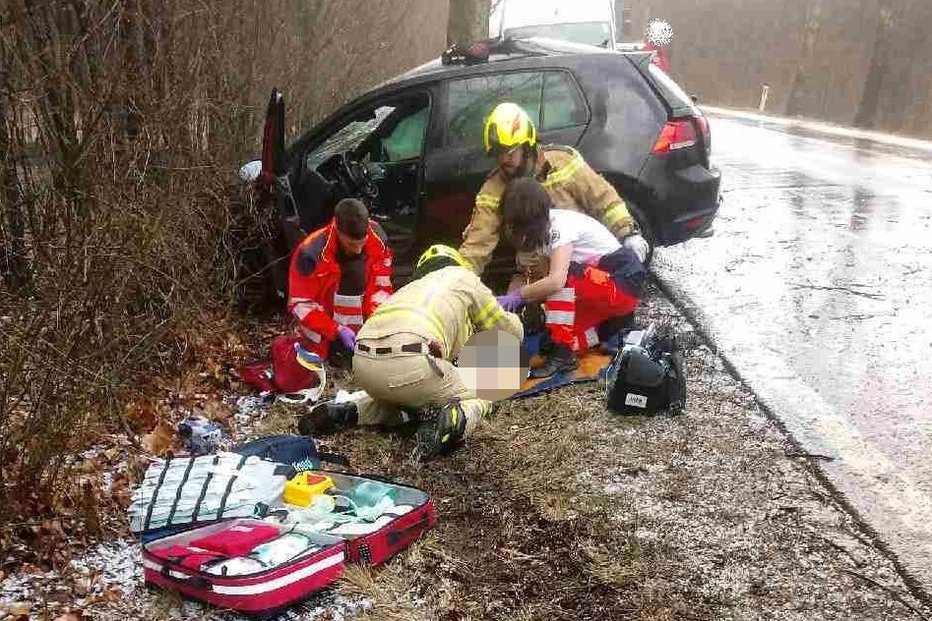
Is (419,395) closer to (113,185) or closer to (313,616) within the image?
(313,616)

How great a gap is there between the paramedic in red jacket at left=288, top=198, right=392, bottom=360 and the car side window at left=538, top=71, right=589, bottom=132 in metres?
1.43

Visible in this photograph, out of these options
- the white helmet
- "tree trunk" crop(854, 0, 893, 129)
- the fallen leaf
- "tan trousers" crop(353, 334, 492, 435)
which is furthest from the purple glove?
"tree trunk" crop(854, 0, 893, 129)

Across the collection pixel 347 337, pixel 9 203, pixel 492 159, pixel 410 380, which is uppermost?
pixel 492 159

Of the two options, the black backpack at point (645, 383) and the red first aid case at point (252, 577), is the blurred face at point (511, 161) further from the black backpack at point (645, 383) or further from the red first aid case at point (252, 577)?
the red first aid case at point (252, 577)

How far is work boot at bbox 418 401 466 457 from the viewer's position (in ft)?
13.3

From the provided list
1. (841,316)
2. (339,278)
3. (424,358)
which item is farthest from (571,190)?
(424,358)

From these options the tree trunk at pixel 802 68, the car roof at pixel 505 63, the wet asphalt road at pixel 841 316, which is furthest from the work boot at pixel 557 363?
the tree trunk at pixel 802 68

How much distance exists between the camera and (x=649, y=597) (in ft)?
9.69

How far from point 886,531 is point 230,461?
250 centimetres

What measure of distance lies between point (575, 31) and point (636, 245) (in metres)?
10.2

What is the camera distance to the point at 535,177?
5445mm

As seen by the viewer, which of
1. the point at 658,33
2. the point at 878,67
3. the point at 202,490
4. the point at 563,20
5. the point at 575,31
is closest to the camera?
the point at 202,490

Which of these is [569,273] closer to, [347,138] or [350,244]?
[350,244]

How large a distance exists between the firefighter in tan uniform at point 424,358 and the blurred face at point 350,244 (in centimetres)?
73
